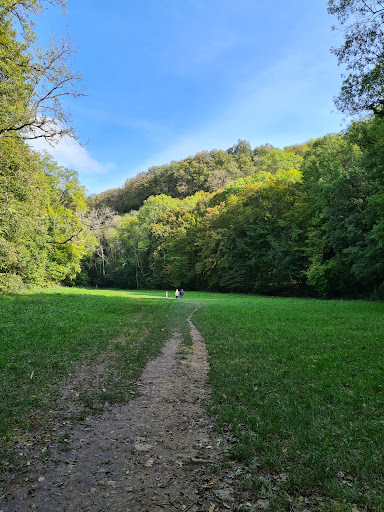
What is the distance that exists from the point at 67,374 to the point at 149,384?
89.1 inches

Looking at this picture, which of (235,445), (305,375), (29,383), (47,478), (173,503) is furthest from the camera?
(305,375)

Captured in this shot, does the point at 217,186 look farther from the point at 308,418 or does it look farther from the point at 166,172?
the point at 308,418

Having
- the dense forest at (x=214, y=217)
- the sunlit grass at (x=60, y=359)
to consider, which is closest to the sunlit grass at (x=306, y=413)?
the sunlit grass at (x=60, y=359)

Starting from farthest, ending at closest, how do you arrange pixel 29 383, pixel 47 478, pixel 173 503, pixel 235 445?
1. pixel 29 383
2. pixel 235 445
3. pixel 47 478
4. pixel 173 503

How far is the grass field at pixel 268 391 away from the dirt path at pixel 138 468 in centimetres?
42

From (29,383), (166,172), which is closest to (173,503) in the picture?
(29,383)

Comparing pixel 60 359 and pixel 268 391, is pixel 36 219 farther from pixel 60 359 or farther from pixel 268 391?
pixel 268 391

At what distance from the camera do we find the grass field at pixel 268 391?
374 cm

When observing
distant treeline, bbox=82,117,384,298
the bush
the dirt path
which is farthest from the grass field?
distant treeline, bbox=82,117,384,298

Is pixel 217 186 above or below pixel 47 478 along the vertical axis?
above

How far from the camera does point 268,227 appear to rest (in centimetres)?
4441

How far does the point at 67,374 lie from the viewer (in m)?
7.70

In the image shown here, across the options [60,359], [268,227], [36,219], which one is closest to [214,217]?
[268,227]

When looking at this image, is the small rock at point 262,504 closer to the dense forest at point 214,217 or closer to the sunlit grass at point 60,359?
the sunlit grass at point 60,359
